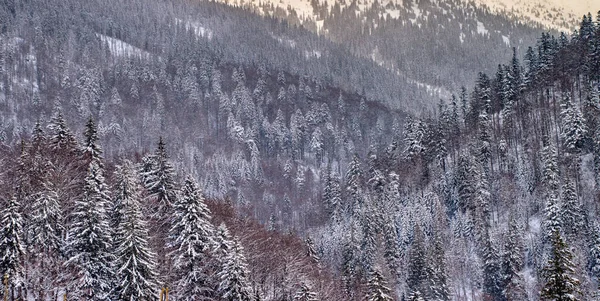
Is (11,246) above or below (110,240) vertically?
below

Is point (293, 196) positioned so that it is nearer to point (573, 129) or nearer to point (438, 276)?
point (438, 276)

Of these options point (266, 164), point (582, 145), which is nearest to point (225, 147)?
point (266, 164)

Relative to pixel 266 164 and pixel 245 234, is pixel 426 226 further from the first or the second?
pixel 266 164

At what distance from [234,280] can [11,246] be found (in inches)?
705

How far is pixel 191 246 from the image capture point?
4506 centimetres

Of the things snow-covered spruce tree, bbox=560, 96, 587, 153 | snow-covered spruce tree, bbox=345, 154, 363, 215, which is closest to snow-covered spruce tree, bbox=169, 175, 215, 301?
snow-covered spruce tree, bbox=345, 154, 363, 215

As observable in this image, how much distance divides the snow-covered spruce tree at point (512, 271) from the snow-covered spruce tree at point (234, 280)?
4706cm

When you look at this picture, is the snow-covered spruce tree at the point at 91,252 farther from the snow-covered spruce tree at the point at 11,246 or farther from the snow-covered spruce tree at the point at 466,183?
the snow-covered spruce tree at the point at 466,183

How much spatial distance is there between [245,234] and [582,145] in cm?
6106

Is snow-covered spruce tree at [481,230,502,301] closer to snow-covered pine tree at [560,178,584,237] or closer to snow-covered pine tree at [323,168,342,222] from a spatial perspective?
snow-covered pine tree at [560,178,584,237]

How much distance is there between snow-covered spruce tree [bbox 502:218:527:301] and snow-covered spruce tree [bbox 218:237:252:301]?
47.1 m

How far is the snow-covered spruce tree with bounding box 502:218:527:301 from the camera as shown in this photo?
250ft

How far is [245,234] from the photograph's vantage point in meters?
62.9

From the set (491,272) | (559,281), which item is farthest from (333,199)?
(559,281)
